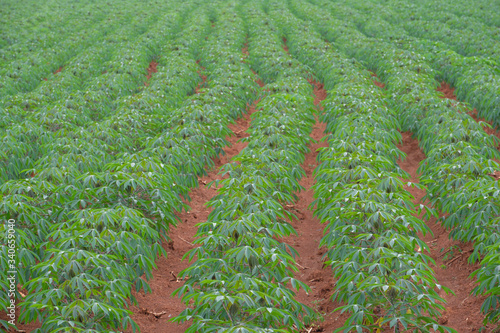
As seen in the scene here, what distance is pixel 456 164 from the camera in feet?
19.7

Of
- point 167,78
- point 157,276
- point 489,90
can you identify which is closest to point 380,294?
point 157,276

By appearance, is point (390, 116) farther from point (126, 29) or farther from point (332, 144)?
point (126, 29)

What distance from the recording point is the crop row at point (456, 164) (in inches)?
187

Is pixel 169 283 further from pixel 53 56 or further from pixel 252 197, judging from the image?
pixel 53 56

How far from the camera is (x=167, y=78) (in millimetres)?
11727

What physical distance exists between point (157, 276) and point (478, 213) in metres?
4.14

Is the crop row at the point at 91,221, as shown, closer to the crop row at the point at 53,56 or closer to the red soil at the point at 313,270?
the red soil at the point at 313,270

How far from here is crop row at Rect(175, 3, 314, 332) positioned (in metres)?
3.59

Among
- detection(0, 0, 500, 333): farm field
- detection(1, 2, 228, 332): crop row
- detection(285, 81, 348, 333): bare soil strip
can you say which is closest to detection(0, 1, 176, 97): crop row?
detection(0, 0, 500, 333): farm field

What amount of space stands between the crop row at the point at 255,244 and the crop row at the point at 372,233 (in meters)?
0.51

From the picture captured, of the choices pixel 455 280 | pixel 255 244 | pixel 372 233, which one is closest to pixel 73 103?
pixel 255 244

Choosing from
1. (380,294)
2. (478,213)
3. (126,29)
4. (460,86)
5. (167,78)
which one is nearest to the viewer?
(380,294)

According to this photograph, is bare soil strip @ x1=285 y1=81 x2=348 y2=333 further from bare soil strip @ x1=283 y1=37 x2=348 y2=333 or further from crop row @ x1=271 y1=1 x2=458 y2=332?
crop row @ x1=271 y1=1 x2=458 y2=332

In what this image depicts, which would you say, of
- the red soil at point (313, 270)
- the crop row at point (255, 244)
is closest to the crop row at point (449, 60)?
the crop row at point (255, 244)
